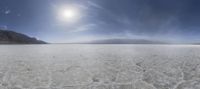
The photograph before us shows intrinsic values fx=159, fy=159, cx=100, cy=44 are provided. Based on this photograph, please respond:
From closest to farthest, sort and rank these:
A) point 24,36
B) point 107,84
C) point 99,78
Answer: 1. point 107,84
2. point 99,78
3. point 24,36

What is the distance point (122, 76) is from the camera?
21.9 feet

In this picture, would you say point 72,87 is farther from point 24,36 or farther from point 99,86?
point 24,36

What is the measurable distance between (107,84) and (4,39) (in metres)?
171

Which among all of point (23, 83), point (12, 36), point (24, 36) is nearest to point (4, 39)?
point (12, 36)

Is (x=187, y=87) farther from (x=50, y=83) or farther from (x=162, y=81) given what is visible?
(x=50, y=83)

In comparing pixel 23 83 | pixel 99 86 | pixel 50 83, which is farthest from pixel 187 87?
pixel 23 83

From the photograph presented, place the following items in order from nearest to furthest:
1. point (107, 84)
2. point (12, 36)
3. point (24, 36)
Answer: point (107, 84) → point (12, 36) → point (24, 36)

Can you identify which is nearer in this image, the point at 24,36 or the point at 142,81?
the point at 142,81

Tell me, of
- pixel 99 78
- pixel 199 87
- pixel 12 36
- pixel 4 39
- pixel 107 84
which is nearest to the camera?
pixel 199 87

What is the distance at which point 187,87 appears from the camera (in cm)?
511

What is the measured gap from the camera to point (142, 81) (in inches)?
230

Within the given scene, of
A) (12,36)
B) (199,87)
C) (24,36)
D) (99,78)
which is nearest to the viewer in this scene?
(199,87)

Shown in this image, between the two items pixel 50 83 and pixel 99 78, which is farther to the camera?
pixel 99 78

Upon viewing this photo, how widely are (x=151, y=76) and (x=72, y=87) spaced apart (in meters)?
3.30
